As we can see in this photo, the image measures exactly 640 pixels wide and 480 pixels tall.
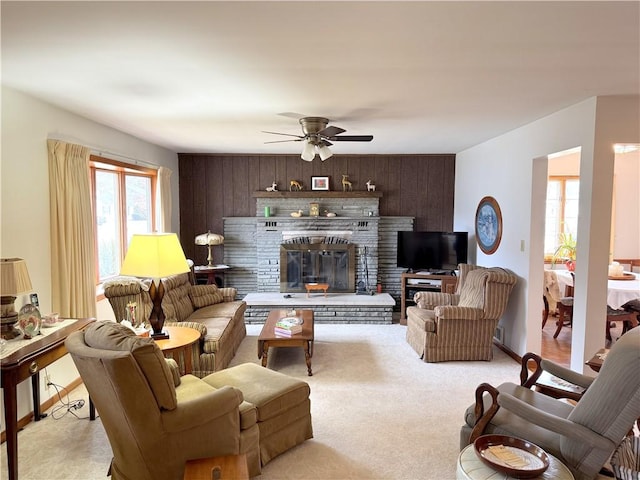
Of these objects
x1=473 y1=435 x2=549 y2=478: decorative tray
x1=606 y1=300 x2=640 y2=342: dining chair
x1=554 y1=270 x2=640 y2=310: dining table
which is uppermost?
x1=554 y1=270 x2=640 y2=310: dining table

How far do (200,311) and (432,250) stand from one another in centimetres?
349

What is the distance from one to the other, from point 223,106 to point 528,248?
11.2ft

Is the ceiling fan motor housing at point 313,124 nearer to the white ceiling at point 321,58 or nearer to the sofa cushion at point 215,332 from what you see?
the white ceiling at point 321,58

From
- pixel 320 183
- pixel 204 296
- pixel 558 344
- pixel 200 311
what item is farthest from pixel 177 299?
pixel 558 344

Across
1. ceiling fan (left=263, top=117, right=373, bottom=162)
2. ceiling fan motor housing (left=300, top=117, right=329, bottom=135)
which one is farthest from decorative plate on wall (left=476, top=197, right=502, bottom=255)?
ceiling fan motor housing (left=300, top=117, right=329, bottom=135)

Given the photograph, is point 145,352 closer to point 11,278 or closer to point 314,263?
point 11,278

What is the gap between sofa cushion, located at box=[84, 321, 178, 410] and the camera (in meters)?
2.03

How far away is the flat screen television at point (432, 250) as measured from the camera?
593 cm

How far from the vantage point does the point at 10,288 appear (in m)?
2.62

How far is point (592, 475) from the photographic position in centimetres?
203

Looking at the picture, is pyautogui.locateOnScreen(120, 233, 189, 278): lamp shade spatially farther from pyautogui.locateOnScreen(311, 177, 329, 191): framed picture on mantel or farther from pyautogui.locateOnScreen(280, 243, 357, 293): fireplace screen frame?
pyautogui.locateOnScreen(311, 177, 329, 191): framed picture on mantel

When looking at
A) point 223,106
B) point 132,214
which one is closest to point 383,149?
point 223,106

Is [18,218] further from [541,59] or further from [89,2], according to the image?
[541,59]

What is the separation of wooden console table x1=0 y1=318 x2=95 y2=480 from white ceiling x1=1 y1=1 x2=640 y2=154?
179 centimetres
